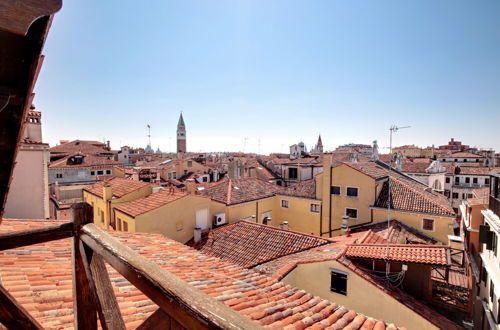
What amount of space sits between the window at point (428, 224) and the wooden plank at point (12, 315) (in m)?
17.2

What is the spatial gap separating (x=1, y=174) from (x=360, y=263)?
9.23m

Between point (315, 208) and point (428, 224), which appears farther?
point (315, 208)

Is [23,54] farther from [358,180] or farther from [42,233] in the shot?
[358,180]

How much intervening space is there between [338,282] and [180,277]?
5.97 meters

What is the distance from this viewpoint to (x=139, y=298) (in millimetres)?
2934

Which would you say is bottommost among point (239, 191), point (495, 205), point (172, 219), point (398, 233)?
point (398, 233)

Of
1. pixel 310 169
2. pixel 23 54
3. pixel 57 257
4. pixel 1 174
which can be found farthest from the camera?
pixel 310 169

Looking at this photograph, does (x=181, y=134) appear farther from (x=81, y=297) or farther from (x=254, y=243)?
(x=81, y=297)

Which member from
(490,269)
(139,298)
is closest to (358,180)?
(490,269)

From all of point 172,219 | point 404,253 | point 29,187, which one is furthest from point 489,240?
point 29,187

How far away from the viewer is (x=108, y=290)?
132 centimetres

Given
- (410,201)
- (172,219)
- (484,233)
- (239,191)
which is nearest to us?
(484,233)

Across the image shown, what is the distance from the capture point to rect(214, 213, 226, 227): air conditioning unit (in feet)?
47.9

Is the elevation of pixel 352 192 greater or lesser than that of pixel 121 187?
lesser
